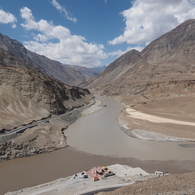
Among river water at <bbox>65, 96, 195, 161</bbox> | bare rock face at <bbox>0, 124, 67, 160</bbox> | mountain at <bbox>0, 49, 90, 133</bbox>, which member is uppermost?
mountain at <bbox>0, 49, 90, 133</bbox>

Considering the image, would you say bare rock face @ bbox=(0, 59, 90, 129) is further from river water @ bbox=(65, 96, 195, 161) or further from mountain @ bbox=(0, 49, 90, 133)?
river water @ bbox=(65, 96, 195, 161)

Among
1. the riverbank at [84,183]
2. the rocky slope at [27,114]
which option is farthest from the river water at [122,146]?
the riverbank at [84,183]

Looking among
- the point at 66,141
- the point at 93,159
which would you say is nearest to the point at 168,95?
the point at 66,141

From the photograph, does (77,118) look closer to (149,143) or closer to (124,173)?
(149,143)

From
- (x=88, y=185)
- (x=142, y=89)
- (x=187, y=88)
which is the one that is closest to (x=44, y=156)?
(x=88, y=185)

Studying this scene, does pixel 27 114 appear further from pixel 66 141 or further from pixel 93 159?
pixel 93 159

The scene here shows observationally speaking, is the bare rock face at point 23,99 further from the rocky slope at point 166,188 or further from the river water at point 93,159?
the rocky slope at point 166,188

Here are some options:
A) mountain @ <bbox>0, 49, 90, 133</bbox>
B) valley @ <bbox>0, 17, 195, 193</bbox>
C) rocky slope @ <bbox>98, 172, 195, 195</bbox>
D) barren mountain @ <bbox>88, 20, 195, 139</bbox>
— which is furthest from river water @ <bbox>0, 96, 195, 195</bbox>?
mountain @ <bbox>0, 49, 90, 133</bbox>

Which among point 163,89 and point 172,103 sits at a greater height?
point 163,89
